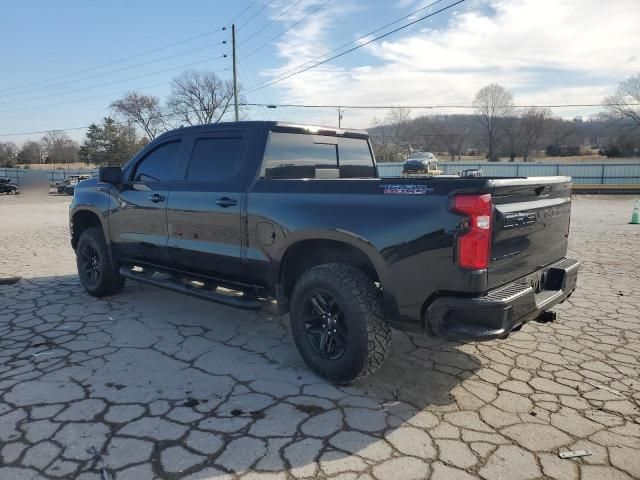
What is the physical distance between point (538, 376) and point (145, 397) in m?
2.87

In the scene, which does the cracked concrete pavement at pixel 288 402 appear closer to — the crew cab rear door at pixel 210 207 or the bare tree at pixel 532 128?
the crew cab rear door at pixel 210 207

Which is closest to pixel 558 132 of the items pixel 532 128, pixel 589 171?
pixel 532 128

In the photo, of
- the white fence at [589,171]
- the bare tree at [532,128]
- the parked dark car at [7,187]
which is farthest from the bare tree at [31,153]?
the bare tree at [532,128]

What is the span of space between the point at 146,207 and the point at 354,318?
2821mm

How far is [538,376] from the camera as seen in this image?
3.71 metres

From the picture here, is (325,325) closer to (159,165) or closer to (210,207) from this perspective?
(210,207)

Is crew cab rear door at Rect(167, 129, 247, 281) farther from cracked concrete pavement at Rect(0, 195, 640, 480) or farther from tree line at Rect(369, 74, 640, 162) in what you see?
tree line at Rect(369, 74, 640, 162)

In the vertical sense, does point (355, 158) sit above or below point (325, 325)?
above

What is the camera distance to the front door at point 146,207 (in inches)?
193

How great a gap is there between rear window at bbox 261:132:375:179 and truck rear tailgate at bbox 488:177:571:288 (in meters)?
1.94

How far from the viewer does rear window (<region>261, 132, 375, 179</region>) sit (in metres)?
4.21

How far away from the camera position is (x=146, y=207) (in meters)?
5.07

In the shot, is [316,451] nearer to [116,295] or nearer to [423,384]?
[423,384]

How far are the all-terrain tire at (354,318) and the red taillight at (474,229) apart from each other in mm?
741
